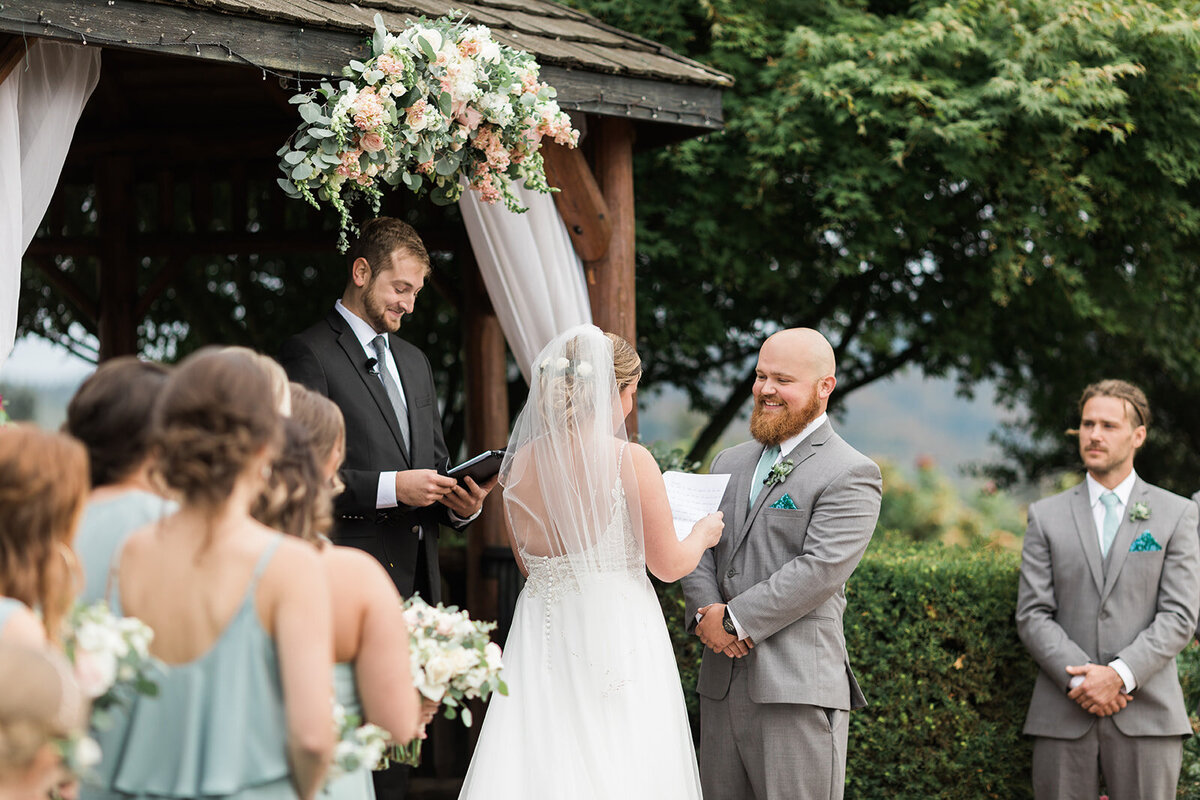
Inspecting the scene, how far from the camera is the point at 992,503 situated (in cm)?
1642

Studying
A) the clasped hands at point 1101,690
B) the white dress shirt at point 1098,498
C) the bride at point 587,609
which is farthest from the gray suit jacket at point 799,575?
the white dress shirt at point 1098,498

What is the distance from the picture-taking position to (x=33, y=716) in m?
1.88

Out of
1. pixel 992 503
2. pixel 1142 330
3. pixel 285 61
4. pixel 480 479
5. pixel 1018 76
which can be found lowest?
pixel 992 503

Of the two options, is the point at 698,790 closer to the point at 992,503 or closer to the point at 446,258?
the point at 446,258

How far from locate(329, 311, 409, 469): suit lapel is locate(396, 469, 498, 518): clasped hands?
23cm

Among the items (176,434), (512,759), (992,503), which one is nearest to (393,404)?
(512,759)

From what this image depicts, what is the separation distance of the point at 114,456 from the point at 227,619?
0.50m

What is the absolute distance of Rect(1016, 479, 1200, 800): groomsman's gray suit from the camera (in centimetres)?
490

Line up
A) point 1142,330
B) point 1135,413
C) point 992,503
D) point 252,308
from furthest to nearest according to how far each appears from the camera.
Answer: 1. point 992,503
2. point 252,308
3. point 1142,330
4. point 1135,413

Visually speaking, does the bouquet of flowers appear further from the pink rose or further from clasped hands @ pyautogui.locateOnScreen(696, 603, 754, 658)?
the pink rose

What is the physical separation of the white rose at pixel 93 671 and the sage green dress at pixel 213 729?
0.22 m

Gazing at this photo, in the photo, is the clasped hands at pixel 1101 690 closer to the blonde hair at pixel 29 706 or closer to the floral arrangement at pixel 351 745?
the floral arrangement at pixel 351 745

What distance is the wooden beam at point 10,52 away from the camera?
3.83 m

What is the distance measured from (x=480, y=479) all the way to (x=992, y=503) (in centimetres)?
1340
